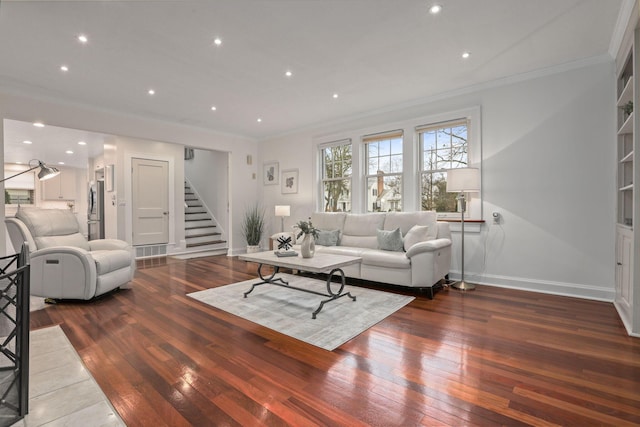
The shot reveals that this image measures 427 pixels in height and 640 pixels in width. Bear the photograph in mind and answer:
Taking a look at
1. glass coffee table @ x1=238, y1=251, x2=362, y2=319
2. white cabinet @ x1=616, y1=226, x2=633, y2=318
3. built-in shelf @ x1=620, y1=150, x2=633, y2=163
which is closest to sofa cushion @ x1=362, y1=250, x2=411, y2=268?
glass coffee table @ x1=238, y1=251, x2=362, y2=319

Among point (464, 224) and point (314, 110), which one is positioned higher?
point (314, 110)

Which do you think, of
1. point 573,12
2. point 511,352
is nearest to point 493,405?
point 511,352

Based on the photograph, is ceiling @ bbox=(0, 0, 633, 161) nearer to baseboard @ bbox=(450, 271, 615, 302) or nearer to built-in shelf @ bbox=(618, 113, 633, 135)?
built-in shelf @ bbox=(618, 113, 633, 135)

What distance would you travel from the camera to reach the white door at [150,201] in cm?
640

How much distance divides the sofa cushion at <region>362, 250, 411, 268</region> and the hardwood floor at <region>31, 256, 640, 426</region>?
63 centimetres

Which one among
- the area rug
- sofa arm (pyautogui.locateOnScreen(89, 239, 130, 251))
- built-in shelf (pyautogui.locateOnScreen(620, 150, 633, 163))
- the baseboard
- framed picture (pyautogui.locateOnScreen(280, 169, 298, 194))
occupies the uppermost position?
framed picture (pyautogui.locateOnScreen(280, 169, 298, 194))

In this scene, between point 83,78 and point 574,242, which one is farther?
point 83,78

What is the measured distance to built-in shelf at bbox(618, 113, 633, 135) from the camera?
106 inches

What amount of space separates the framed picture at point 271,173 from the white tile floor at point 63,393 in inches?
193

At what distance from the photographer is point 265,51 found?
317 centimetres

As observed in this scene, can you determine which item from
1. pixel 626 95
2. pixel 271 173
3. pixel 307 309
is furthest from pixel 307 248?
pixel 271 173

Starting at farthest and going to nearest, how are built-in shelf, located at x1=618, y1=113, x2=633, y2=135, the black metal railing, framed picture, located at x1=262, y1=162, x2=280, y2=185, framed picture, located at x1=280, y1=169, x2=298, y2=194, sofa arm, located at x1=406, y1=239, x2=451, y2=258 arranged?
framed picture, located at x1=262, y1=162, x2=280, y2=185, framed picture, located at x1=280, y1=169, x2=298, y2=194, sofa arm, located at x1=406, y1=239, x2=451, y2=258, built-in shelf, located at x1=618, y1=113, x2=633, y2=135, the black metal railing

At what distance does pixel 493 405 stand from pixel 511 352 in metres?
0.75

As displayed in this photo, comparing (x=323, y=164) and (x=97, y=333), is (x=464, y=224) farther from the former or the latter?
(x=97, y=333)
